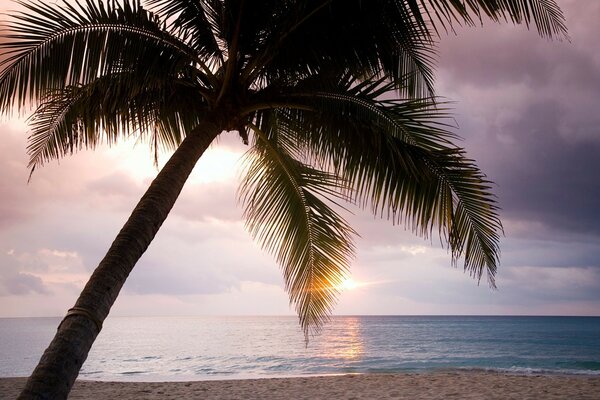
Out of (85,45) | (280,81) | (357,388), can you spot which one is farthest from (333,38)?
(357,388)

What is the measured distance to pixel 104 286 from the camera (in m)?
2.92

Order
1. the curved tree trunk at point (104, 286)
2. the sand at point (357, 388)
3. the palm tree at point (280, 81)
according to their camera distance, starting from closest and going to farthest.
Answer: the curved tree trunk at point (104, 286) → the palm tree at point (280, 81) → the sand at point (357, 388)

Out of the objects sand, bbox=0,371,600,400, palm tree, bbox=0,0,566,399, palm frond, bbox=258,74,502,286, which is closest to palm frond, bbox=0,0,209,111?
palm tree, bbox=0,0,566,399

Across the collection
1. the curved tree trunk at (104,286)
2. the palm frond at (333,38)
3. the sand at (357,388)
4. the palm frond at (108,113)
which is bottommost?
the sand at (357,388)

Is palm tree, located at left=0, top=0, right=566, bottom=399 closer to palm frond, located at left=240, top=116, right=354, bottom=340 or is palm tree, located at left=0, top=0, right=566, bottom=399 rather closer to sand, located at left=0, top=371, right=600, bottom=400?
palm frond, located at left=240, top=116, right=354, bottom=340

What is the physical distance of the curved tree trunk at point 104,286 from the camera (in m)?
2.40

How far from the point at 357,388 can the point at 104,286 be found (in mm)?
10052

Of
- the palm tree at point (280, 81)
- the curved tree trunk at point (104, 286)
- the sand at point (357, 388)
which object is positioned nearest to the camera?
the curved tree trunk at point (104, 286)

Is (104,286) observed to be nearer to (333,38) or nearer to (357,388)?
(333,38)

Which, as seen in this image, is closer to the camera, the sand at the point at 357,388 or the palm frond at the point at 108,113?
the palm frond at the point at 108,113

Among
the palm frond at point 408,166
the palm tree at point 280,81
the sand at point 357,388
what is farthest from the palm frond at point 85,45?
the sand at point 357,388

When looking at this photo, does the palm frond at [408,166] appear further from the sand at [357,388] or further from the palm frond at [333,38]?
the sand at [357,388]

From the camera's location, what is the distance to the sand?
10.7 meters

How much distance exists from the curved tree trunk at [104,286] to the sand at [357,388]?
7.96m
